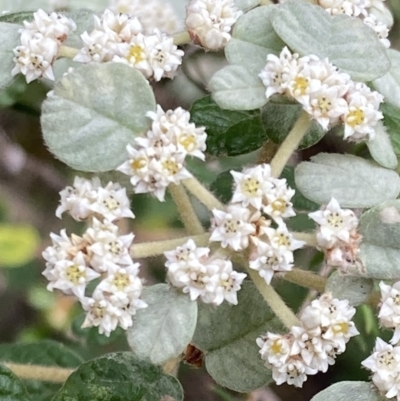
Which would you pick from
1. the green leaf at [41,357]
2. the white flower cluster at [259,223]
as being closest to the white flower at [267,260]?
the white flower cluster at [259,223]

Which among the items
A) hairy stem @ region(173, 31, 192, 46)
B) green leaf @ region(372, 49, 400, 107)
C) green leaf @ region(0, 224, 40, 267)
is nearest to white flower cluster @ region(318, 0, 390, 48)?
green leaf @ region(372, 49, 400, 107)

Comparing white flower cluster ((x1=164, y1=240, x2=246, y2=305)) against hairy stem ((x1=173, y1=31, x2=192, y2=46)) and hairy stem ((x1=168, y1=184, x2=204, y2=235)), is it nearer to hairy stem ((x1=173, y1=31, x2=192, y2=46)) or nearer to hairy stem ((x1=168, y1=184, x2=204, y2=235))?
hairy stem ((x1=168, y1=184, x2=204, y2=235))

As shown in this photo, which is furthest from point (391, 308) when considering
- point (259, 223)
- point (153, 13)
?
point (153, 13)

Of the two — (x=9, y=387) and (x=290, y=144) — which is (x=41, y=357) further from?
(x=290, y=144)

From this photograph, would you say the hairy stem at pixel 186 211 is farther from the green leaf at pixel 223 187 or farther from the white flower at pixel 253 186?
the green leaf at pixel 223 187

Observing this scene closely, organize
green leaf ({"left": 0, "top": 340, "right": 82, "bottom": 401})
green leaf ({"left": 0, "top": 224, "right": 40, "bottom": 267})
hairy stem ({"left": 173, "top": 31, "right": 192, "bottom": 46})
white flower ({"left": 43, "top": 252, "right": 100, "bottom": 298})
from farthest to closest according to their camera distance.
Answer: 1. green leaf ({"left": 0, "top": 224, "right": 40, "bottom": 267})
2. green leaf ({"left": 0, "top": 340, "right": 82, "bottom": 401})
3. hairy stem ({"left": 173, "top": 31, "right": 192, "bottom": 46})
4. white flower ({"left": 43, "top": 252, "right": 100, "bottom": 298})

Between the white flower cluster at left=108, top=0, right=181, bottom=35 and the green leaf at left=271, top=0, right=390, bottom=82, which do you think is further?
the white flower cluster at left=108, top=0, right=181, bottom=35

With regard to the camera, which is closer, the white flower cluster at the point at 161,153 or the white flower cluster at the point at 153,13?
the white flower cluster at the point at 161,153
